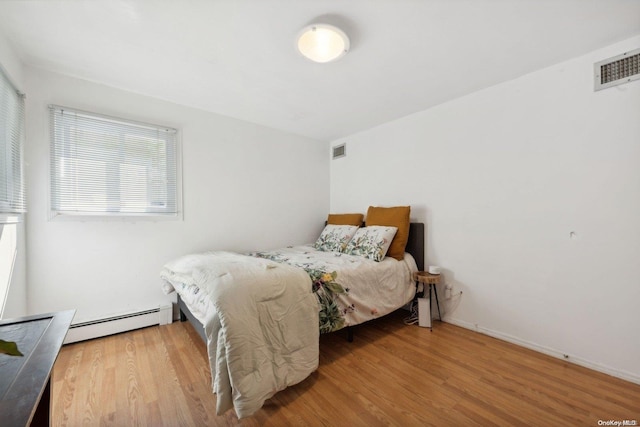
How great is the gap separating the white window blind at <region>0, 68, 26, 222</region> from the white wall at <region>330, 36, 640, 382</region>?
339 cm

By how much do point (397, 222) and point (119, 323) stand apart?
2.90 m

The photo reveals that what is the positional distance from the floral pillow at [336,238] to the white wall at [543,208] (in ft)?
2.78

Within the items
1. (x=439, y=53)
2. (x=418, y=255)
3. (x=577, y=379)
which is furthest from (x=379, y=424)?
(x=439, y=53)

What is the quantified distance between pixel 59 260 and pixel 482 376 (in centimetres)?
342

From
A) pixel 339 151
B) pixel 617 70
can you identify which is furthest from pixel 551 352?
pixel 339 151

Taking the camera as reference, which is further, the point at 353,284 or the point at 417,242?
the point at 417,242

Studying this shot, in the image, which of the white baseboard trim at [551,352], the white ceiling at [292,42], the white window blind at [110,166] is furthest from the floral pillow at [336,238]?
the white window blind at [110,166]

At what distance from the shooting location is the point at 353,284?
213cm

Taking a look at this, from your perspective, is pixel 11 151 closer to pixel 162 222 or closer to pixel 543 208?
pixel 162 222

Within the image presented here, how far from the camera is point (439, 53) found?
6.04 ft

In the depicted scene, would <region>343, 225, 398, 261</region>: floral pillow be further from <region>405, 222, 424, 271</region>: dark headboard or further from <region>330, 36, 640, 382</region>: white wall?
<region>330, 36, 640, 382</region>: white wall

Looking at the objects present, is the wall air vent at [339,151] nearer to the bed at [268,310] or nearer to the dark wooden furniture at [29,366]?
the bed at [268,310]

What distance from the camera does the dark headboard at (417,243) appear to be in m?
2.78

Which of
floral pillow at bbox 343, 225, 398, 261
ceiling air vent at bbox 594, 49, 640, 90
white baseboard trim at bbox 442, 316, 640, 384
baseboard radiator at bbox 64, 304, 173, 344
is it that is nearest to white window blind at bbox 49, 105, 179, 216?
baseboard radiator at bbox 64, 304, 173, 344
